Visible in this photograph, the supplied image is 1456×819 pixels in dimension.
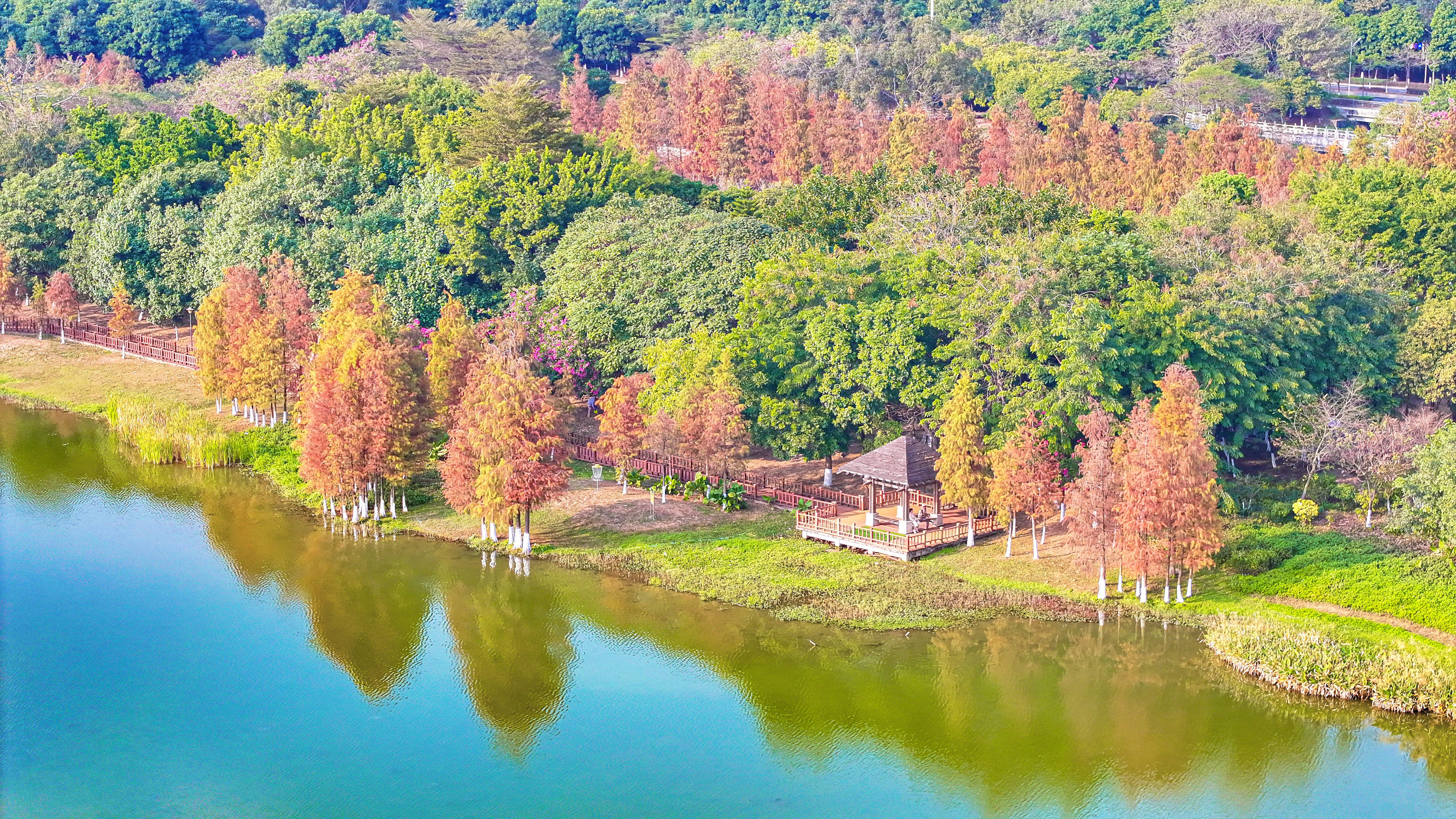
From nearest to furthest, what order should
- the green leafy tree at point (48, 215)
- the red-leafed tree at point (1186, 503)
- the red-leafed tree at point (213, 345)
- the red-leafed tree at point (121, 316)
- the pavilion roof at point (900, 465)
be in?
the red-leafed tree at point (1186, 503), the pavilion roof at point (900, 465), the red-leafed tree at point (213, 345), the red-leafed tree at point (121, 316), the green leafy tree at point (48, 215)

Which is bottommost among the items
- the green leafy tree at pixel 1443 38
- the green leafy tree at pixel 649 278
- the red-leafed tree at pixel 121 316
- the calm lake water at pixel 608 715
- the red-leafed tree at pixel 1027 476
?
the calm lake water at pixel 608 715

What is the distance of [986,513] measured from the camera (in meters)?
53.6

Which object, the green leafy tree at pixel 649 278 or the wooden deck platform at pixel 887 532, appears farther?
the green leafy tree at pixel 649 278

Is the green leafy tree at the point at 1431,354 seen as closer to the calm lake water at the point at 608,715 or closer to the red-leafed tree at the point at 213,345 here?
the calm lake water at the point at 608,715

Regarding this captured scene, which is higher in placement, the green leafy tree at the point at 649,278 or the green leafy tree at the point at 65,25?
the green leafy tree at the point at 65,25

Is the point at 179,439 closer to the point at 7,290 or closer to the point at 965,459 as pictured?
the point at 7,290

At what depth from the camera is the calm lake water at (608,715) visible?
1446 inches

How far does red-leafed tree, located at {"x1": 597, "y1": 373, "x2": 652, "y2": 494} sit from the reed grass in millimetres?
22458

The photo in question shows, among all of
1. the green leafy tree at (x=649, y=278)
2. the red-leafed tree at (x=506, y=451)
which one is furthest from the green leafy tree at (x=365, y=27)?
the red-leafed tree at (x=506, y=451)

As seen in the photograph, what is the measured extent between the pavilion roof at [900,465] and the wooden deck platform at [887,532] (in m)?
1.66

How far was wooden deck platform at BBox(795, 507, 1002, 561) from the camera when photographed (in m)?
50.7

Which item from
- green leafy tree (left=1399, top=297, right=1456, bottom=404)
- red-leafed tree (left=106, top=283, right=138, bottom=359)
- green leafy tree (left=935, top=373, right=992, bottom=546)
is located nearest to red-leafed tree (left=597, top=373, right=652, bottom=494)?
green leafy tree (left=935, top=373, right=992, bottom=546)

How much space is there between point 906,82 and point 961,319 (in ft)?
184

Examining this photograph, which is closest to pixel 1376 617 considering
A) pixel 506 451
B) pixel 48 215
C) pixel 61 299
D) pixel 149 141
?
pixel 506 451
